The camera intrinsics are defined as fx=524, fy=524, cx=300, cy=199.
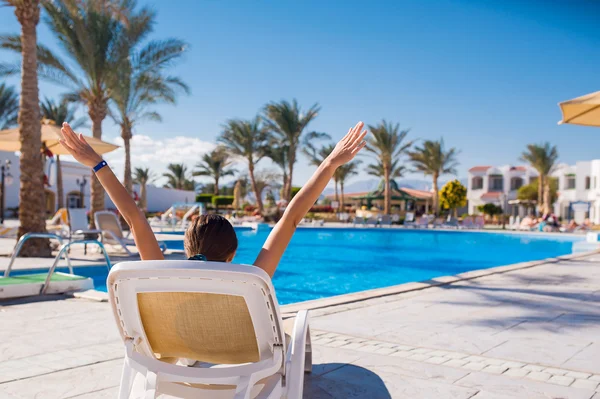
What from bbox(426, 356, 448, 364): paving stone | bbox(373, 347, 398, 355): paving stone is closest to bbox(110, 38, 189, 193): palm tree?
bbox(373, 347, 398, 355): paving stone

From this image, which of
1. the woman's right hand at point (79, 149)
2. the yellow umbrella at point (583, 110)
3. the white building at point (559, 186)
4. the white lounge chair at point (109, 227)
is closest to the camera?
the woman's right hand at point (79, 149)

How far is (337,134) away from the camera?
39.3 m

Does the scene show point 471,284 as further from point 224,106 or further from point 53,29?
point 224,106

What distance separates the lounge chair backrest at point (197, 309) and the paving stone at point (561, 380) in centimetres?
202

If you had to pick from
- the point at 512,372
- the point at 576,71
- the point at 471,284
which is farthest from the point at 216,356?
the point at 576,71

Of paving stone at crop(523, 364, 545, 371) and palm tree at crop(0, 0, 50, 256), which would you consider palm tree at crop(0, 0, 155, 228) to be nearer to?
→ palm tree at crop(0, 0, 50, 256)

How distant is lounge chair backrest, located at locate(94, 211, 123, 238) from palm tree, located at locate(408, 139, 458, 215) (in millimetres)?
32619

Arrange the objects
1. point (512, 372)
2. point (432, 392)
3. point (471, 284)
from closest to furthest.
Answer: point (432, 392) < point (512, 372) < point (471, 284)

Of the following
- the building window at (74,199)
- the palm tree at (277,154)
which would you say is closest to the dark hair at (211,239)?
the palm tree at (277,154)

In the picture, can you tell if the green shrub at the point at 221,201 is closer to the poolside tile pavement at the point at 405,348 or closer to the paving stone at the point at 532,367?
the poolside tile pavement at the point at 405,348

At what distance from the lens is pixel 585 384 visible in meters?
2.98

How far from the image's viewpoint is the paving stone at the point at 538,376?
310 centimetres

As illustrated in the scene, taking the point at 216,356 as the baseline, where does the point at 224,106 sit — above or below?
above

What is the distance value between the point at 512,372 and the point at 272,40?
21.4 metres
